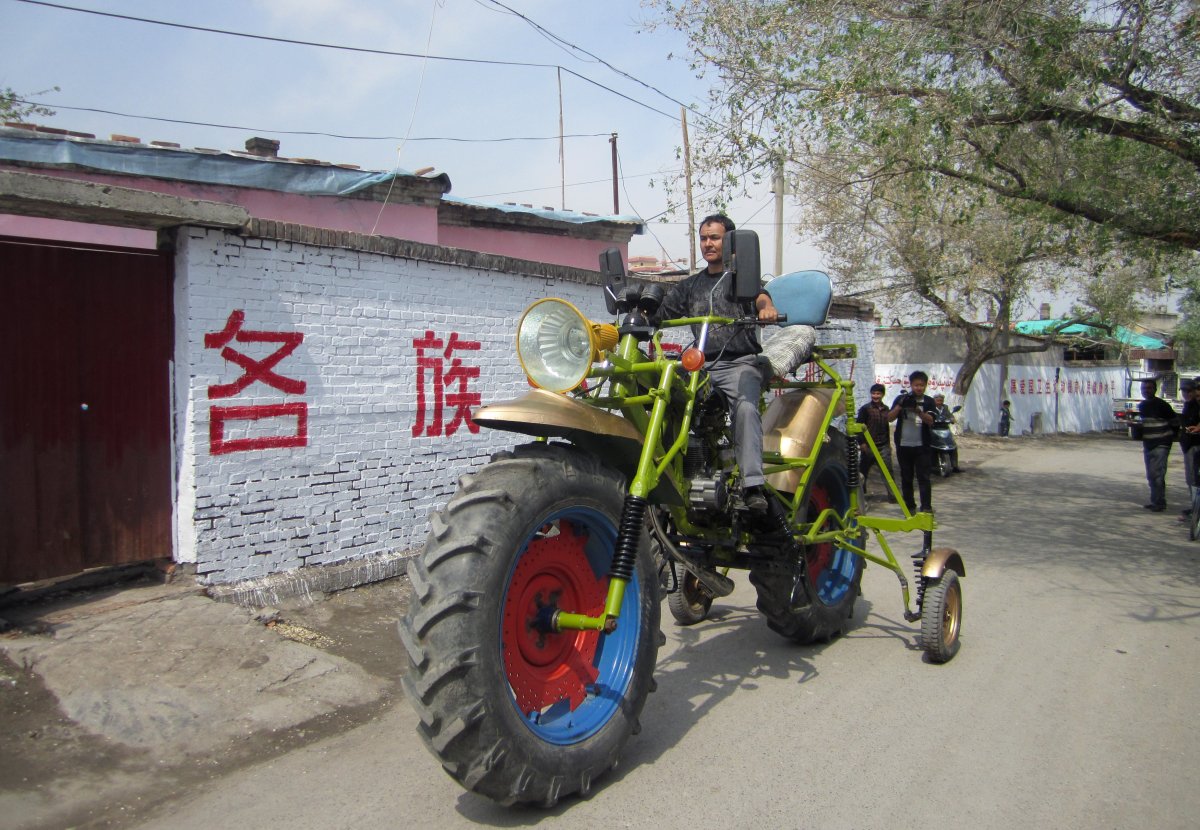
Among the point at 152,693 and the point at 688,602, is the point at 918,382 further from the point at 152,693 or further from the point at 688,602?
the point at 152,693

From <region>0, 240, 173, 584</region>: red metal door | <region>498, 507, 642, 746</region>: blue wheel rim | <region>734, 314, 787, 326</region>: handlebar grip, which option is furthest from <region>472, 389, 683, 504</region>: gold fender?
<region>0, 240, 173, 584</region>: red metal door

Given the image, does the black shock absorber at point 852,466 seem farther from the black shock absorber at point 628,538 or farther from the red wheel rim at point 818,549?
the black shock absorber at point 628,538

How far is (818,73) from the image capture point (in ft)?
30.7

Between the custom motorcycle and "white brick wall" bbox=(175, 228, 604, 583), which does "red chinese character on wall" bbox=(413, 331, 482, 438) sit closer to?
"white brick wall" bbox=(175, 228, 604, 583)

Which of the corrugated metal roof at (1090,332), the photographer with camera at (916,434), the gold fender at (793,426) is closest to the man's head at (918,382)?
the photographer with camera at (916,434)

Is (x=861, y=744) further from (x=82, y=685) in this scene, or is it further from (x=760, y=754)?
(x=82, y=685)

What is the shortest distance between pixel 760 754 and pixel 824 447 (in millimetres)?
2223

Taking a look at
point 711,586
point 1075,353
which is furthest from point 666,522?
point 1075,353

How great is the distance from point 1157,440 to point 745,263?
11.3 meters

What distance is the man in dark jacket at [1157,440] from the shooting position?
1252 cm

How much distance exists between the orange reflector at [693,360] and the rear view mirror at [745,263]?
1.07 ft

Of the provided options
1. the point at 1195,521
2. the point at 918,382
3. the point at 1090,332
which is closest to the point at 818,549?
the point at 918,382

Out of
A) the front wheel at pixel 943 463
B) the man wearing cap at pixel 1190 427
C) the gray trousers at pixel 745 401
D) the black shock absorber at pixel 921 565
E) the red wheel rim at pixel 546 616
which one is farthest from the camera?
the front wheel at pixel 943 463

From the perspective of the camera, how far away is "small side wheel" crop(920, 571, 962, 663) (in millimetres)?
5449
